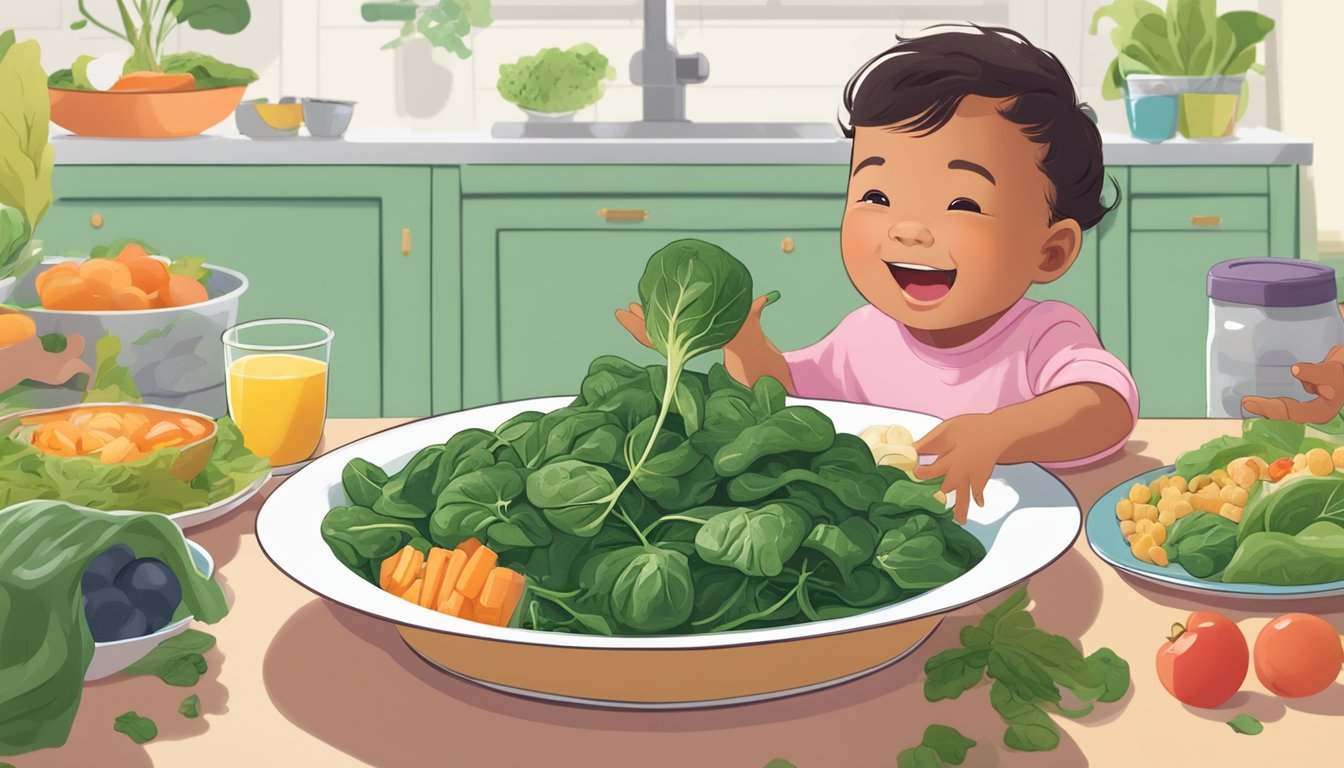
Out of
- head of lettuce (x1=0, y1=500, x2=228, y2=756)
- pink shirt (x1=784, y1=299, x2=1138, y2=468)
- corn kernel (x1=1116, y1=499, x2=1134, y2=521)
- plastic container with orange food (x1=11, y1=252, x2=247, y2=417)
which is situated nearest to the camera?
head of lettuce (x1=0, y1=500, x2=228, y2=756)

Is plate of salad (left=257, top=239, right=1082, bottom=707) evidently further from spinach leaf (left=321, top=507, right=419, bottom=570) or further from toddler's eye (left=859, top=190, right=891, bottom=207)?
toddler's eye (left=859, top=190, right=891, bottom=207)

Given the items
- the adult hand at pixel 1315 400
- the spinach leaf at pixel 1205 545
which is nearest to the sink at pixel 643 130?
the adult hand at pixel 1315 400

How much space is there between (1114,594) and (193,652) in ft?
1.94

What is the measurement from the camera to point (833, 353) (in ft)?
5.44

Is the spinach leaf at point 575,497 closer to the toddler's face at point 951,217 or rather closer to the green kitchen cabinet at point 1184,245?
the toddler's face at point 951,217

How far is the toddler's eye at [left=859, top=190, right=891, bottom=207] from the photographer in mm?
1291

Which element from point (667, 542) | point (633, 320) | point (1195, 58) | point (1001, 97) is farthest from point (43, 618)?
point (1195, 58)

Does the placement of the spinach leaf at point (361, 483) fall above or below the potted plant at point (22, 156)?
below

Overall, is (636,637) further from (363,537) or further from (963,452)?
(963,452)

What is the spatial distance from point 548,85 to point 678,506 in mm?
2561

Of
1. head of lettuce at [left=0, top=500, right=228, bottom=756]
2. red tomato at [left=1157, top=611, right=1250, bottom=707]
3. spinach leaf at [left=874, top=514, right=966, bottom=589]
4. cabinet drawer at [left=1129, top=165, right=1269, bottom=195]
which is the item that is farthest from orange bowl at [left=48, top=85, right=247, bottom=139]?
red tomato at [left=1157, top=611, right=1250, bottom=707]

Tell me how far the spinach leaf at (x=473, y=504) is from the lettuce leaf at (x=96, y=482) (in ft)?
1.02

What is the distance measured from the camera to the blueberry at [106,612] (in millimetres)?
831

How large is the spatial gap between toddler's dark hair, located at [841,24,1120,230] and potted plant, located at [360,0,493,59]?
2.47 m
